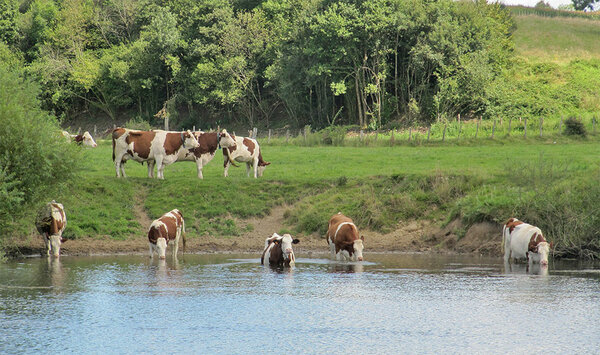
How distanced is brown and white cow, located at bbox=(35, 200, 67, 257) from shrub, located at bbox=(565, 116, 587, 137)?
34883 mm

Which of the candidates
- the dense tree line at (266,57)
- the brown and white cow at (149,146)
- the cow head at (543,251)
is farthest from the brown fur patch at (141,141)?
the dense tree line at (266,57)

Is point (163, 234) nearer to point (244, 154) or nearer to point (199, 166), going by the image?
point (199, 166)

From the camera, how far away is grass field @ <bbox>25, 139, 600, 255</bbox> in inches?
1008

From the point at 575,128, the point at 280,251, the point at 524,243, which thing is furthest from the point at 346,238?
the point at 575,128

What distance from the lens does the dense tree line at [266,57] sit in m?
61.9

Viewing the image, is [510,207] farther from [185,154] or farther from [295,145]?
[295,145]

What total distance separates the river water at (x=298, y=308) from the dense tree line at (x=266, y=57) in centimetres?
4097

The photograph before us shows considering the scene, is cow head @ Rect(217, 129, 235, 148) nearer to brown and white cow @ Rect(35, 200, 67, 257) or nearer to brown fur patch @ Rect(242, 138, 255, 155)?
brown fur patch @ Rect(242, 138, 255, 155)

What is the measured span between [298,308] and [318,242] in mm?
11963

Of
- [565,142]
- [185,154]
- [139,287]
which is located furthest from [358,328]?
[565,142]

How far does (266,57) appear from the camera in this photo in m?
74.1

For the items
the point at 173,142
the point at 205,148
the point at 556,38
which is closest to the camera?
the point at 173,142

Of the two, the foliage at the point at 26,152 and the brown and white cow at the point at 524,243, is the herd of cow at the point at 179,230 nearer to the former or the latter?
the brown and white cow at the point at 524,243

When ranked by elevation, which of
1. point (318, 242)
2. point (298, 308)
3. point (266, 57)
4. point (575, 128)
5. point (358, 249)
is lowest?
point (318, 242)
